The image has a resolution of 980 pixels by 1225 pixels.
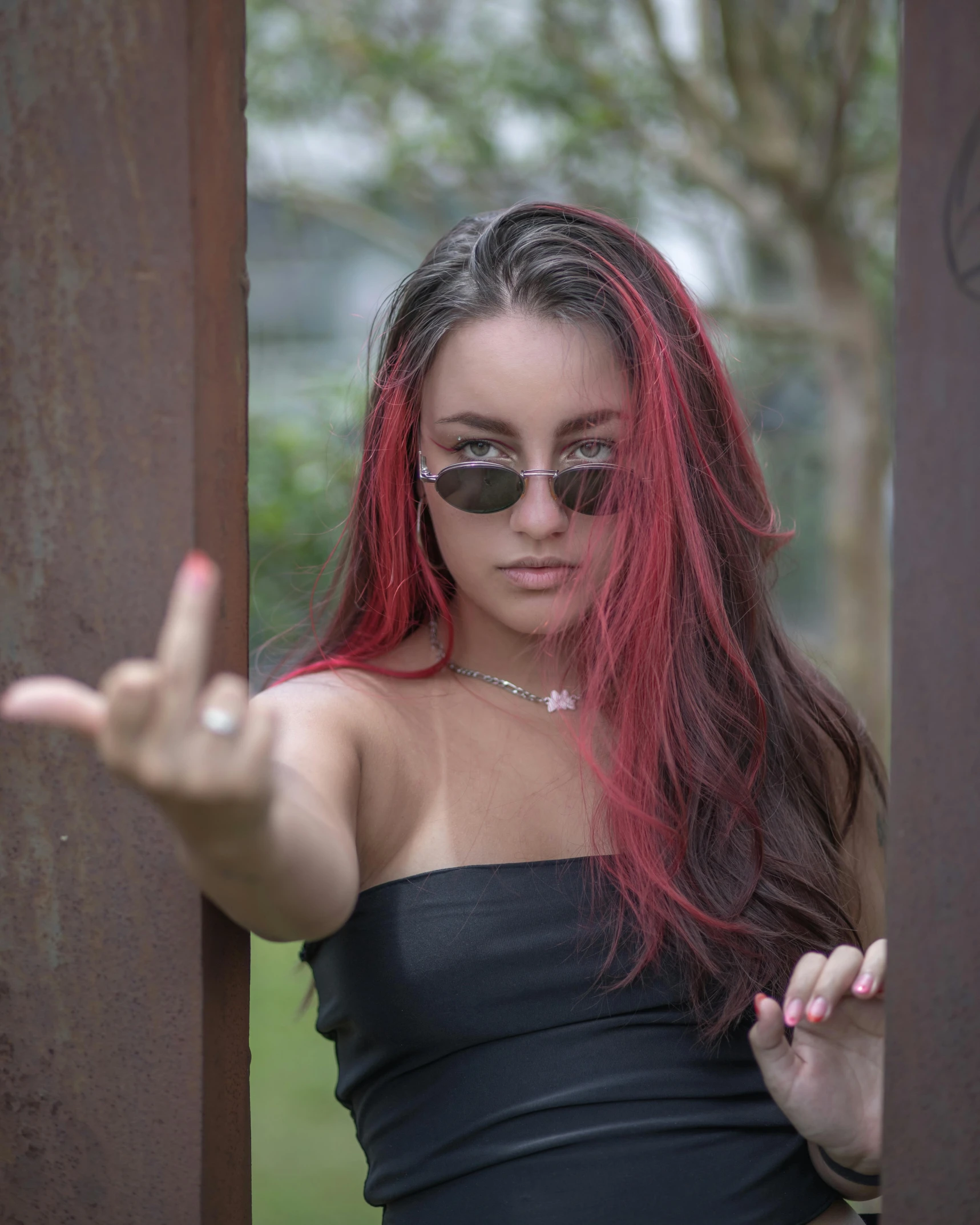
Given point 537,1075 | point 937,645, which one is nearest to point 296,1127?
point 537,1075

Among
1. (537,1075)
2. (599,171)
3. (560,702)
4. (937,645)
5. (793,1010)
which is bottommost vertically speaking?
(537,1075)

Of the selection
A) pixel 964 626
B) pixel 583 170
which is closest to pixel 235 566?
pixel 964 626

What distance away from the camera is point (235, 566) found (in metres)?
1.19

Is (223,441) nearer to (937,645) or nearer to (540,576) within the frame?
(540,576)

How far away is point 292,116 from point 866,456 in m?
3.33

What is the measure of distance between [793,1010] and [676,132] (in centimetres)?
541

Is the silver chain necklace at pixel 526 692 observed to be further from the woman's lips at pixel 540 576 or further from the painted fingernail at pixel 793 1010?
the painted fingernail at pixel 793 1010

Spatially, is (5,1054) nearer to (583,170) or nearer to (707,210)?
(583,170)

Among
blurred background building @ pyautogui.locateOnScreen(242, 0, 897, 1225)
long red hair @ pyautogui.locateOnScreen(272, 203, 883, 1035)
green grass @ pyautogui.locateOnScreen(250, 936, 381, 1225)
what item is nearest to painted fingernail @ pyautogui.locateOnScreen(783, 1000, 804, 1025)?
long red hair @ pyautogui.locateOnScreen(272, 203, 883, 1035)

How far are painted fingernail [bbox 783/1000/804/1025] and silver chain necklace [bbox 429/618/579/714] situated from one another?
1.69 feet

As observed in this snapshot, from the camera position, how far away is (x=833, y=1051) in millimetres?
1371

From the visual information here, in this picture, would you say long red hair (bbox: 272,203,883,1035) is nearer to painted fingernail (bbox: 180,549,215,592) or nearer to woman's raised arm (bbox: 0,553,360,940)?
woman's raised arm (bbox: 0,553,360,940)

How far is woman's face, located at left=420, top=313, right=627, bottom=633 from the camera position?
1.49 meters

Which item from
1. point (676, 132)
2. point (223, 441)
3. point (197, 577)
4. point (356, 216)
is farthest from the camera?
point (356, 216)
